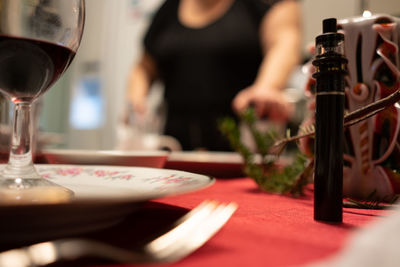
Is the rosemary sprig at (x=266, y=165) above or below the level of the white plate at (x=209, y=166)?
above

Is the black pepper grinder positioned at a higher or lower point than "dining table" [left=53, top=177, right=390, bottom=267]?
higher

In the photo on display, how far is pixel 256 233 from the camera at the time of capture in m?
0.23

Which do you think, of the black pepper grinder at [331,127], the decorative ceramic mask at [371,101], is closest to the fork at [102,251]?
the black pepper grinder at [331,127]

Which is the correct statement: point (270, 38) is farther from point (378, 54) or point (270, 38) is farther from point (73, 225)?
point (73, 225)

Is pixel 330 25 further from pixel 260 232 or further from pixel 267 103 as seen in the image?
pixel 267 103

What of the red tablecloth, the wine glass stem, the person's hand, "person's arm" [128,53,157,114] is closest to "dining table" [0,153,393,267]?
the red tablecloth

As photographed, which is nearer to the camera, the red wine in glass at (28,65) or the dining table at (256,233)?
the dining table at (256,233)

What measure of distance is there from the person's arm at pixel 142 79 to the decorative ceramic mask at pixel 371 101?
57.5 inches

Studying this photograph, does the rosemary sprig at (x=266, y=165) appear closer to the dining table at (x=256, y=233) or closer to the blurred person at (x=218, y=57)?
the dining table at (x=256, y=233)

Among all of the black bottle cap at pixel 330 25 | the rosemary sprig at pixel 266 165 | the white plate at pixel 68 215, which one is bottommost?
the rosemary sprig at pixel 266 165

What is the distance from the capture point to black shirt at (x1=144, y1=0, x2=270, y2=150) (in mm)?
1550

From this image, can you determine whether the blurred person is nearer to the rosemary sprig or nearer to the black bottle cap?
the rosemary sprig

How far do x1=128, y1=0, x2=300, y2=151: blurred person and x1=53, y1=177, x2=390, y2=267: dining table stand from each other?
115 centimetres

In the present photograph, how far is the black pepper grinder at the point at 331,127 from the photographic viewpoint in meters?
0.27
